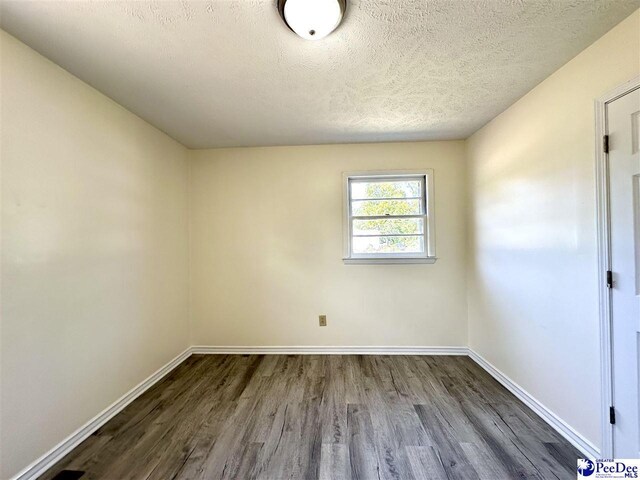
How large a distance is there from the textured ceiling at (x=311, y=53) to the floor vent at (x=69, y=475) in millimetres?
2366

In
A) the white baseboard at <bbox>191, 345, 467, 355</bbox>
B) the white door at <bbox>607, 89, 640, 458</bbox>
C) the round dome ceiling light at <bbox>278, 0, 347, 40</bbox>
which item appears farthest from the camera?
the white baseboard at <bbox>191, 345, 467, 355</bbox>

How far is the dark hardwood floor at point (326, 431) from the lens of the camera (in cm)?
147

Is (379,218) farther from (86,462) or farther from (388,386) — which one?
(86,462)

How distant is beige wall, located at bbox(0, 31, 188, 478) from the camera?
1361 mm

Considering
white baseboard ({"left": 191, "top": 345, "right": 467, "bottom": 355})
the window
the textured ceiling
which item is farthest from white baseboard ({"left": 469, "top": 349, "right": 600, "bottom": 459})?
the textured ceiling

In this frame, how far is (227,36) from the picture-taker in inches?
53.7

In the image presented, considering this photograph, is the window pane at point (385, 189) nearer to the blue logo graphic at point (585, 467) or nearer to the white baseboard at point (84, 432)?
the blue logo graphic at point (585, 467)

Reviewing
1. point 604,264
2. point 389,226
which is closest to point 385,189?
point 389,226

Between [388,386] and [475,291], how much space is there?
137cm

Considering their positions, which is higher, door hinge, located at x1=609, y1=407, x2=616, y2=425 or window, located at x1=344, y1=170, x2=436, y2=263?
window, located at x1=344, y1=170, x2=436, y2=263

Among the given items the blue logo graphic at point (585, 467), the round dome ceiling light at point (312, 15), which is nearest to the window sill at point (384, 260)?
the blue logo graphic at point (585, 467)

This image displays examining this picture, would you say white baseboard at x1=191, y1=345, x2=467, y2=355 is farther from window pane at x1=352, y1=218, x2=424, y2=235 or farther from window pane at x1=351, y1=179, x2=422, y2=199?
window pane at x1=351, y1=179, x2=422, y2=199

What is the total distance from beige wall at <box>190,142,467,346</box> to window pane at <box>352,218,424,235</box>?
21cm

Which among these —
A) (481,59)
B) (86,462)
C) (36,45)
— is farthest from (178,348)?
(481,59)
